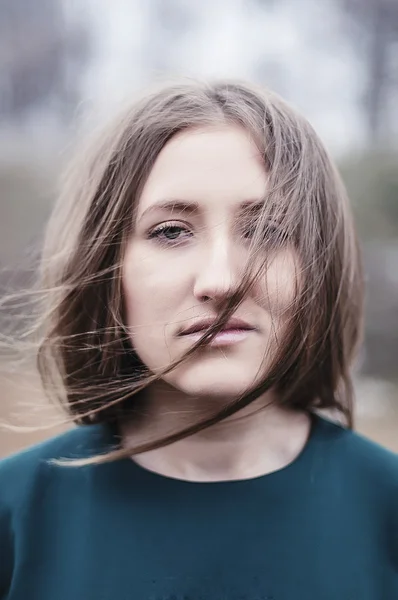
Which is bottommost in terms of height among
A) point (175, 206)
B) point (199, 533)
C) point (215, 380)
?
point (199, 533)

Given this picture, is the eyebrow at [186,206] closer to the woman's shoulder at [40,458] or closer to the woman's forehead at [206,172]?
the woman's forehead at [206,172]

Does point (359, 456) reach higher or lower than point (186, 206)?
lower

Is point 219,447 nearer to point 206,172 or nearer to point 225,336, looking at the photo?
point 225,336

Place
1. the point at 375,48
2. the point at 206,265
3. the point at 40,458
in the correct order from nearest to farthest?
the point at 206,265 → the point at 40,458 → the point at 375,48

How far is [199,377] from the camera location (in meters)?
0.46

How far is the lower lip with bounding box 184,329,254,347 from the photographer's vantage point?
0.46 m

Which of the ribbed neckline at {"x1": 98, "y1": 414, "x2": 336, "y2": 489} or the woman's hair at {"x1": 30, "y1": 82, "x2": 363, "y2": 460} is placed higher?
the woman's hair at {"x1": 30, "y1": 82, "x2": 363, "y2": 460}

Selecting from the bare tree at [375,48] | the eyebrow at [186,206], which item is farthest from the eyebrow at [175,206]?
the bare tree at [375,48]

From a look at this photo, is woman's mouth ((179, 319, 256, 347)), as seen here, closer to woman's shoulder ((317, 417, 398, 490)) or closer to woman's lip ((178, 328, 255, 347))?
woman's lip ((178, 328, 255, 347))

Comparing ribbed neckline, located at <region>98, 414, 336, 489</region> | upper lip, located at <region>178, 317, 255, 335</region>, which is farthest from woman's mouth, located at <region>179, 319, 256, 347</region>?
ribbed neckline, located at <region>98, 414, 336, 489</region>

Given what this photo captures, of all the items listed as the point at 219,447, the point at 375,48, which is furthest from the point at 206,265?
the point at 375,48

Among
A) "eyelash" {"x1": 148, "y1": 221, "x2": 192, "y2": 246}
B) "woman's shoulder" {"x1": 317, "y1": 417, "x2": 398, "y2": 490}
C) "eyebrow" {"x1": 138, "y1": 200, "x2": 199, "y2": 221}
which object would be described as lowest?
"woman's shoulder" {"x1": 317, "y1": 417, "x2": 398, "y2": 490}

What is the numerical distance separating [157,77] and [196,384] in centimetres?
32

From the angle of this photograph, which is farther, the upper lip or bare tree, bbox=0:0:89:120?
bare tree, bbox=0:0:89:120
